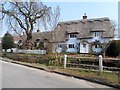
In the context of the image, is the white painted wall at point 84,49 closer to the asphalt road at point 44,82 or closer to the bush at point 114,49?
the bush at point 114,49

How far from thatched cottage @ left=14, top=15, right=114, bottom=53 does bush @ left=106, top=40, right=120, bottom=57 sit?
33.2ft

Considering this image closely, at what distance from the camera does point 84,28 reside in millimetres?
61094

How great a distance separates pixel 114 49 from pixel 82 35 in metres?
18.5

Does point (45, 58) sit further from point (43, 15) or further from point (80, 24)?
point (80, 24)

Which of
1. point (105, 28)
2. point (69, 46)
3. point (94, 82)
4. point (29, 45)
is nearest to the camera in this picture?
point (94, 82)

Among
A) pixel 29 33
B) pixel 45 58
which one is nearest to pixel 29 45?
pixel 29 33

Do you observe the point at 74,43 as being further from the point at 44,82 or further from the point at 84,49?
the point at 44,82

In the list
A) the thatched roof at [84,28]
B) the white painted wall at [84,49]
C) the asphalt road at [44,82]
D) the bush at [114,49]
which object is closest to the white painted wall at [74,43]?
the thatched roof at [84,28]

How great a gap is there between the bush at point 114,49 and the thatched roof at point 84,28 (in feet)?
38.6

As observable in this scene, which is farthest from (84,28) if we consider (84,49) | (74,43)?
(84,49)

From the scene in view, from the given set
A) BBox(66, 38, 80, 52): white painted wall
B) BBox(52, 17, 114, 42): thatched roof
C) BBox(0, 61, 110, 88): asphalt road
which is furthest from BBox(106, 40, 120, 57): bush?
BBox(0, 61, 110, 88): asphalt road

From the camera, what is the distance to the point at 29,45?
49906 mm

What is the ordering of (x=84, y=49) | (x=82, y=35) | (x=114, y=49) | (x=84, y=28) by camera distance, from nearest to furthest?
(x=114, y=49), (x=84, y=49), (x=82, y=35), (x=84, y=28)

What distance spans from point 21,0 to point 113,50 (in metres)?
18.5
